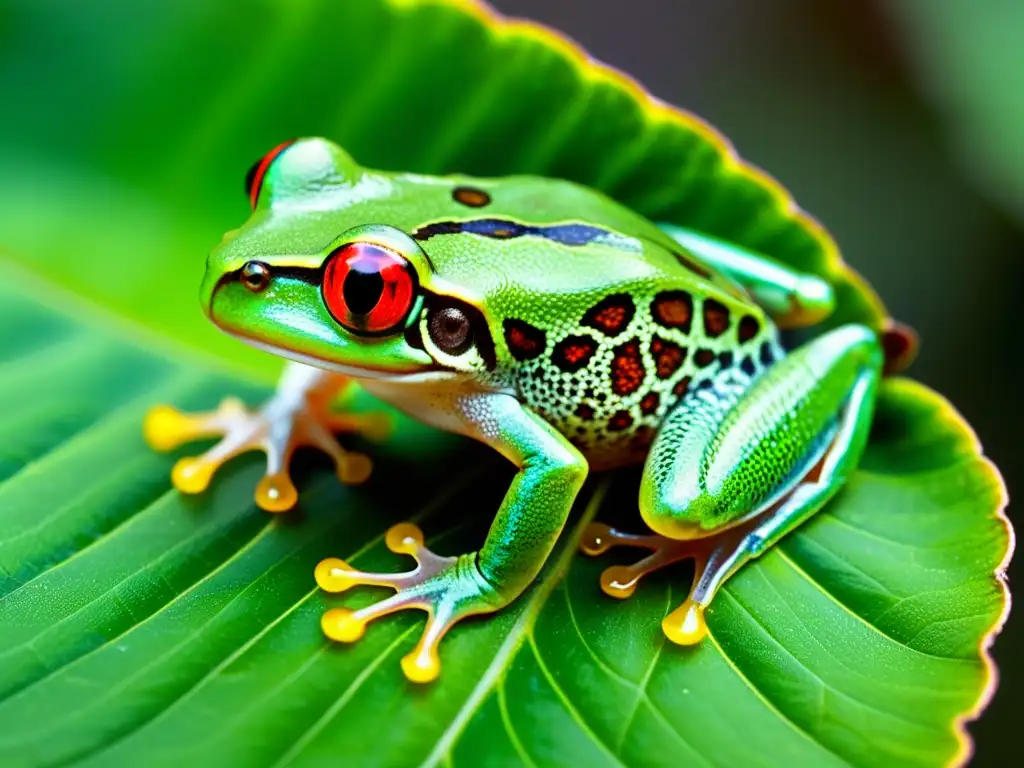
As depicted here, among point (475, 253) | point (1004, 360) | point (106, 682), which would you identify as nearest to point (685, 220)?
point (475, 253)

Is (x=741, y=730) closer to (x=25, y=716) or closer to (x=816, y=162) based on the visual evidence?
(x=25, y=716)

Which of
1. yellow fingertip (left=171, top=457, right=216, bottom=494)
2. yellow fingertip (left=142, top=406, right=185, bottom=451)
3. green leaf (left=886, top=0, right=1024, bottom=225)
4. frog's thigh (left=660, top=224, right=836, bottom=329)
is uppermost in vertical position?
green leaf (left=886, top=0, right=1024, bottom=225)

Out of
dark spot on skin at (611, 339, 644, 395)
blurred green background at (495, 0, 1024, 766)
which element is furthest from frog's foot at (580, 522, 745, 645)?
blurred green background at (495, 0, 1024, 766)

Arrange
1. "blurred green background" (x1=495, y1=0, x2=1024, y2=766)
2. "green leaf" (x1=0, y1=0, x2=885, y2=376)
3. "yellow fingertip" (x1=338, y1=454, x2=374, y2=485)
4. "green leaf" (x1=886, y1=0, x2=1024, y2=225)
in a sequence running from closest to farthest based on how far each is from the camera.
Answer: "yellow fingertip" (x1=338, y1=454, x2=374, y2=485)
"green leaf" (x1=0, y1=0, x2=885, y2=376)
"green leaf" (x1=886, y1=0, x2=1024, y2=225)
"blurred green background" (x1=495, y1=0, x2=1024, y2=766)

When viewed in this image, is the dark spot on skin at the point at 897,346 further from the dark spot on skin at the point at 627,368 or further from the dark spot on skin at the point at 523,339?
the dark spot on skin at the point at 523,339

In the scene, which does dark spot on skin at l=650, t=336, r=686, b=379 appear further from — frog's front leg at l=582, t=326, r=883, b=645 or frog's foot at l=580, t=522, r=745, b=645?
Answer: frog's foot at l=580, t=522, r=745, b=645

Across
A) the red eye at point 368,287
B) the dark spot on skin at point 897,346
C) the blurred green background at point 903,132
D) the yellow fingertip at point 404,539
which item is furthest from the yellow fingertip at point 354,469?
the blurred green background at point 903,132
